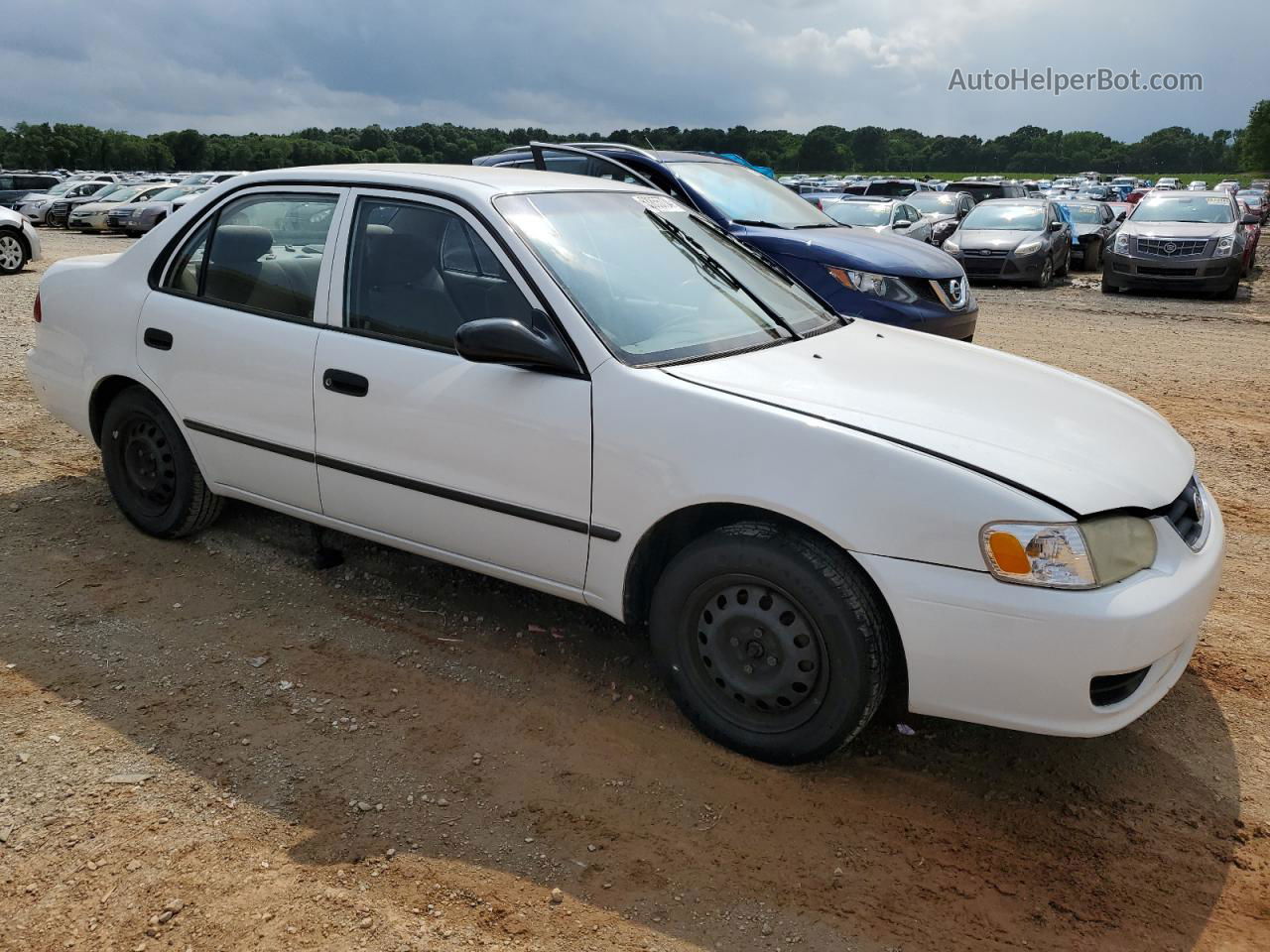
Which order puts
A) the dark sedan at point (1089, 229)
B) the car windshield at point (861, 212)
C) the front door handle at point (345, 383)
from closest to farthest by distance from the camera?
the front door handle at point (345, 383), the car windshield at point (861, 212), the dark sedan at point (1089, 229)

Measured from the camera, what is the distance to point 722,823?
9.43 feet

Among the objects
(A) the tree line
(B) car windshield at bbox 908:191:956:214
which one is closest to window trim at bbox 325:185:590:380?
(B) car windshield at bbox 908:191:956:214

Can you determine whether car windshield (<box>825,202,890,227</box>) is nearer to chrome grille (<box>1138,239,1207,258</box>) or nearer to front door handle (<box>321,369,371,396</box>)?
chrome grille (<box>1138,239,1207,258</box>)

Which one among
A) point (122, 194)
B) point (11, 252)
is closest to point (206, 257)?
point (11, 252)

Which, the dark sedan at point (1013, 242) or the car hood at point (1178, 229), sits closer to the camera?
the car hood at point (1178, 229)

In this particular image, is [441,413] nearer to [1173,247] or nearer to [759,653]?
[759,653]

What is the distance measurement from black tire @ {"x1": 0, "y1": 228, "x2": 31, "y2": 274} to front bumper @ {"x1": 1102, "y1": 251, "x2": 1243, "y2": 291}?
1641 cm

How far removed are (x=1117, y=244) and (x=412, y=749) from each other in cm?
1486

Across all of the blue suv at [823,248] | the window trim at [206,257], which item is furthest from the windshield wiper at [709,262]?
the blue suv at [823,248]

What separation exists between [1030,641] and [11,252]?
17018 millimetres

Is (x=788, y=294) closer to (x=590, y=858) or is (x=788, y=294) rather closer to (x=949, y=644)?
(x=949, y=644)

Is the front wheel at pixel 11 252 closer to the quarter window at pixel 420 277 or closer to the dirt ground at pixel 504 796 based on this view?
the dirt ground at pixel 504 796

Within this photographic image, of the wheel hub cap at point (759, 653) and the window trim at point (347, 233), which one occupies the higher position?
the window trim at point (347, 233)

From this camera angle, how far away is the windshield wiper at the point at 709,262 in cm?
381
